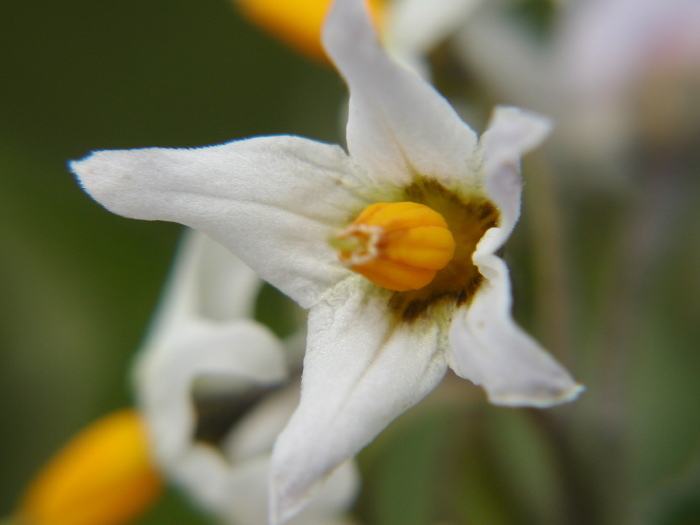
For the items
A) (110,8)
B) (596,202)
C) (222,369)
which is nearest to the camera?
(222,369)

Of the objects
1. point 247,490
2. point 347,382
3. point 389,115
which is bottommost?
point 247,490

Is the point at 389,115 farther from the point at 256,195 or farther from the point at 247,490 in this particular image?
the point at 247,490

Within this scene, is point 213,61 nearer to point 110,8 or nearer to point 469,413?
point 110,8

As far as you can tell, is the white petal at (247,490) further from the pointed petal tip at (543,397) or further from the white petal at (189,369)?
the pointed petal tip at (543,397)

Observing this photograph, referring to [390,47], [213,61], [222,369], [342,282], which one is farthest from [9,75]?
[342,282]

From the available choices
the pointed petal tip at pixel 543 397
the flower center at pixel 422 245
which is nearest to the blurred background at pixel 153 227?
the flower center at pixel 422 245

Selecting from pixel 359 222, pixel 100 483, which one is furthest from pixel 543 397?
pixel 100 483
